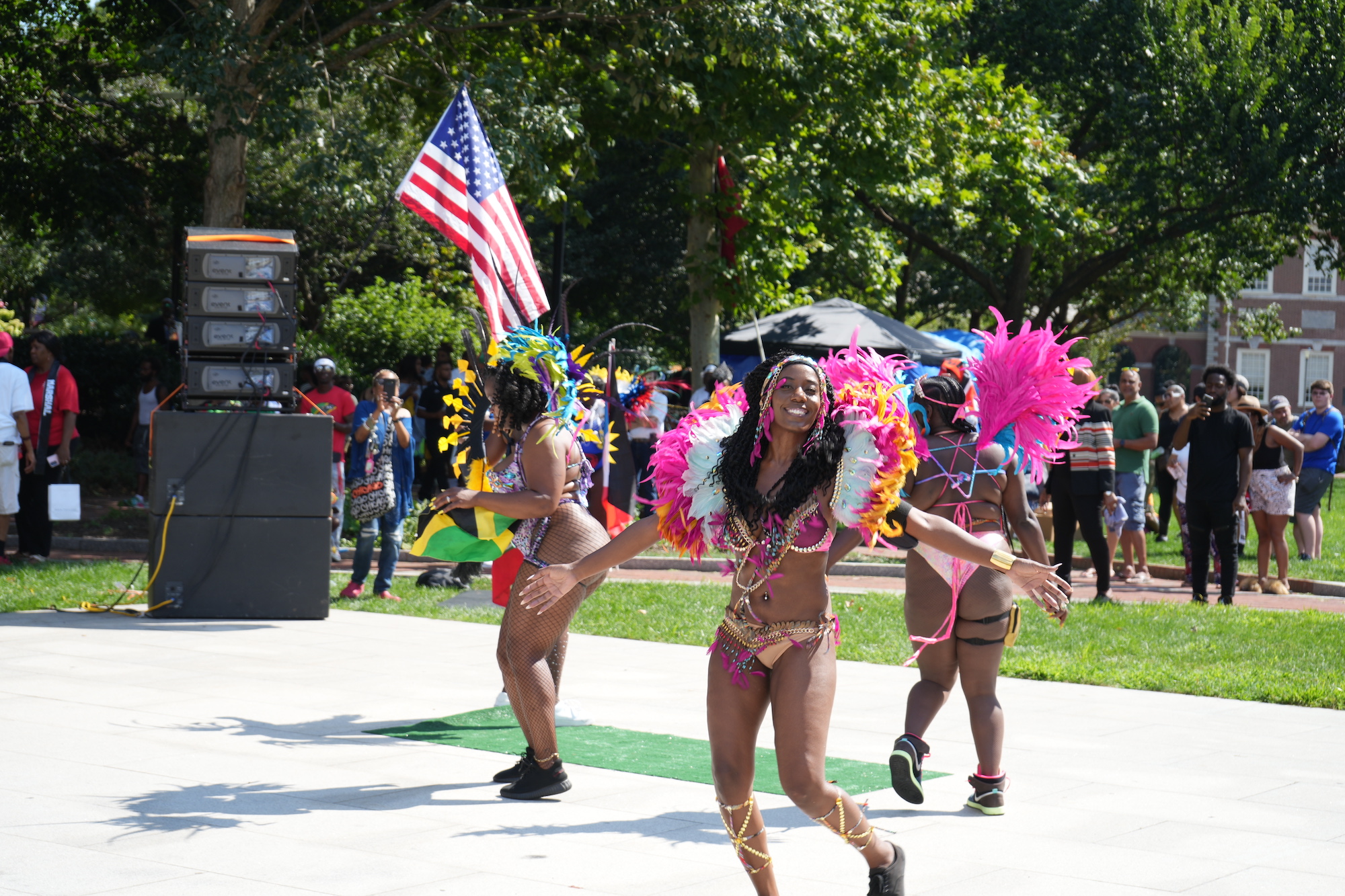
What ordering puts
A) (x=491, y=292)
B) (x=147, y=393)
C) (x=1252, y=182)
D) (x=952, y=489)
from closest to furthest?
1. (x=952, y=489)
2. (x=491, y=292)
3. (x=147, y=393)
4. (x=1252, y=182)

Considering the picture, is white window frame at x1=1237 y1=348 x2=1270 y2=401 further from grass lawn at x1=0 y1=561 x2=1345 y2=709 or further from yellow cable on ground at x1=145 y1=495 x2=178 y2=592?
yellow cable on ground at x1=145 y1=495 x2=178 y2=592

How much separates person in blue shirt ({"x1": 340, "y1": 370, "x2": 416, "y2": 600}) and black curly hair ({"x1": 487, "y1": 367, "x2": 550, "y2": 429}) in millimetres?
5875

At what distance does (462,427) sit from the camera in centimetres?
802

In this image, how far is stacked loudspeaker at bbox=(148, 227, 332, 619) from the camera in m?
11.0

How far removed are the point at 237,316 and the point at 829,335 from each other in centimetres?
1027

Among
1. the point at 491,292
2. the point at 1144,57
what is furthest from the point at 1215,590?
the point at 1144,57

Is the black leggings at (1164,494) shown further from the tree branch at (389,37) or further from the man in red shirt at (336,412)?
the tree branch at (389,37)

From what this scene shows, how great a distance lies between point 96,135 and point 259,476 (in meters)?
12.3

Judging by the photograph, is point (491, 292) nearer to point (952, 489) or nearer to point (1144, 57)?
point (952, 489)

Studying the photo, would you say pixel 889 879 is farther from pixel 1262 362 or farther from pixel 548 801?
pixel 1262 362

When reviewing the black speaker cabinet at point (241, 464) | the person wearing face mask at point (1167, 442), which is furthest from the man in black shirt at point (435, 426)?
the person wearing face mask at point (1167, 442)

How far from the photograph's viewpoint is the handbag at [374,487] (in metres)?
12.0

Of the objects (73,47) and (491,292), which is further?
(73,47)

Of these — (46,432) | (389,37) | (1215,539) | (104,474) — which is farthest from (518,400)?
(104,474)
